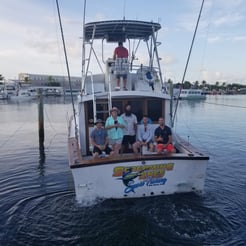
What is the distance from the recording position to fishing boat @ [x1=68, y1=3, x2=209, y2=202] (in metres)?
6.35

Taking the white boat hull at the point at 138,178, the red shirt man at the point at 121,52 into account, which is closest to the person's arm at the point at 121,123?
the white boat hull at the point at 138,178

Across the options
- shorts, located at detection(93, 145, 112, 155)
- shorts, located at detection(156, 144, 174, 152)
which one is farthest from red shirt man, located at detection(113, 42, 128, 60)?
shorts, located at detection(156, 144, 174, 152)

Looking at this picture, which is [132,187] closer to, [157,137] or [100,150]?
[100,150]

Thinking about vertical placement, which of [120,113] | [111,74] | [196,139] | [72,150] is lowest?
[196,139]

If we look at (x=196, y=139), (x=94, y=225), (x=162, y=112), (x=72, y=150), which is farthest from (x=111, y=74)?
(x=196, y=139)

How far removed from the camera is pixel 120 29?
914 centimetres

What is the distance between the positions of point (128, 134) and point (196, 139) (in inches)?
377

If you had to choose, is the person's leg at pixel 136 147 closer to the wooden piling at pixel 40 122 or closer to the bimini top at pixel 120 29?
the bimini top at pixel 120 29

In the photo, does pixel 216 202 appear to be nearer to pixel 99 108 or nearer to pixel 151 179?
pixel 151 179

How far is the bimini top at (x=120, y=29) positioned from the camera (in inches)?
340

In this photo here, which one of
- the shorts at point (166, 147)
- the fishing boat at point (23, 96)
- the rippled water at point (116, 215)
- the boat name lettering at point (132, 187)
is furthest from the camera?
the fishing boat at point (23, 96)

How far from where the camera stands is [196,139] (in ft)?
53.7

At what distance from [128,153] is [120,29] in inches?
164

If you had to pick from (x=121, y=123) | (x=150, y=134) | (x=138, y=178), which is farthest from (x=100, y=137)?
(x=138, y=178)
